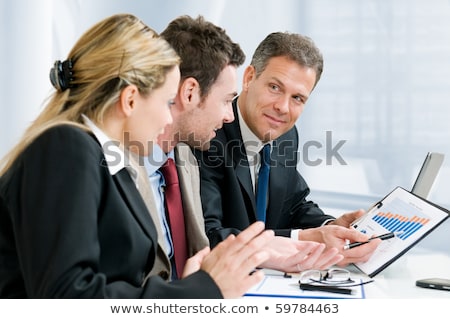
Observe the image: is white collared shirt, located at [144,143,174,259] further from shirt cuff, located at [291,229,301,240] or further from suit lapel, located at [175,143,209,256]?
shirt cuff, located at [291,229,301,240]

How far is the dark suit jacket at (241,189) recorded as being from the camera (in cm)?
212

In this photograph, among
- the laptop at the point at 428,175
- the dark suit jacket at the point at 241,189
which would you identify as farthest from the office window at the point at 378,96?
the laptop at the point at 428,175

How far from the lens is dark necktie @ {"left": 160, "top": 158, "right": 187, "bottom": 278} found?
5.78 ft

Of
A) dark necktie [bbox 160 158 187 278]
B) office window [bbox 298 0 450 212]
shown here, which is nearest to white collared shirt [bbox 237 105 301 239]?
dark necktie [bbox 160 158 187 278]

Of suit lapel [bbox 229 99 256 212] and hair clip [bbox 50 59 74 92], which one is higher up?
hair clip [bbox 50 59 74 92]

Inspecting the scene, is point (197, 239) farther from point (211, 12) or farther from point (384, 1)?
point (384, 1)

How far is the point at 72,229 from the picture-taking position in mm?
1062

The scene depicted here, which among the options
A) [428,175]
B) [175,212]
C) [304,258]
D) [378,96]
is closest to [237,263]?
[304,258]

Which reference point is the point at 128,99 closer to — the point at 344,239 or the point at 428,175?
the point at 344,239

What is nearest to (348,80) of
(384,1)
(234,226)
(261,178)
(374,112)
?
(374,112)

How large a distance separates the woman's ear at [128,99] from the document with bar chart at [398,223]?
80cm

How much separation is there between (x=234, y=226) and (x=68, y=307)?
1091 mm

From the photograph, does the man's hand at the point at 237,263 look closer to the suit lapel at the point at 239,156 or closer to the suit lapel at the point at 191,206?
the suit lapel at the point at 191,206

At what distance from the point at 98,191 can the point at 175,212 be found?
652 millimetres
